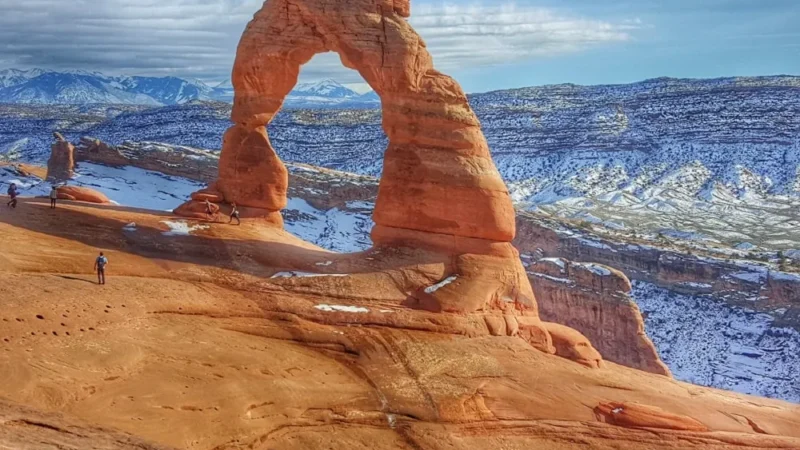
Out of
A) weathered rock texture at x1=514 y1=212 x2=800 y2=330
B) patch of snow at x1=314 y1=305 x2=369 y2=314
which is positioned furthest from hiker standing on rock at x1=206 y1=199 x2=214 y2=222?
weathered rock texture at x1=514 y1=212 x2=800 y2=330

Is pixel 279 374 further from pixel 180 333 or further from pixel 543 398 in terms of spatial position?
pixel 543 398

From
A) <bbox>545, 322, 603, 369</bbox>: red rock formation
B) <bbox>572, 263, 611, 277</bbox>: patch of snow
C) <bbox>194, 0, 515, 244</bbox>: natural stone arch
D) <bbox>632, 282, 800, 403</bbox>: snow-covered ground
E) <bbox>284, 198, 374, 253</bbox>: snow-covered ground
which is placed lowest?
<bbox>632, 282, 800, 403</bbox>: snow-covered ground

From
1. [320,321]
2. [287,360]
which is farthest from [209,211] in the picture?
[287,360]

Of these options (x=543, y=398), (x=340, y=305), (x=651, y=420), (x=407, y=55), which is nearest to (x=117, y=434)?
(x=340, y=305)

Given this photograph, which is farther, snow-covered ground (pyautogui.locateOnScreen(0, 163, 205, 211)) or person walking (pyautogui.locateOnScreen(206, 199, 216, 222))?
snow-covered ground (pyautogui.locateOnScreen(0, 163, 205, 211))

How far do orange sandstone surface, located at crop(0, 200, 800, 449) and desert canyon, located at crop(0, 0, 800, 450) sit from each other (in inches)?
2.0

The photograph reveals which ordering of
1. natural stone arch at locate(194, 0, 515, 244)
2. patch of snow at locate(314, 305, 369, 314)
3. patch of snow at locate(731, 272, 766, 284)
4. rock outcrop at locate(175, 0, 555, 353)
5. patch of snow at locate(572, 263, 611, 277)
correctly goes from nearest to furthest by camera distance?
patch of snow at locate(314, 305, 369, 314)
rock outcrop at locate(175, 0, 555, 353)
natural stone arch at locate(194, 0, 515, 244)
patch of snow at locate(572, 263, 611, 277)
patch of snow at locate(731, 272, 766, 284)

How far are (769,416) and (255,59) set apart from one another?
18.5 metres

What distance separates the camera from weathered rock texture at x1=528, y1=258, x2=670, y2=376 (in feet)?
128

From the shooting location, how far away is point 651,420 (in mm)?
18750

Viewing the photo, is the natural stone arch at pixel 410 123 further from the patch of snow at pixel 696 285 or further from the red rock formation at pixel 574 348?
the patch of snow at pixel 696 285

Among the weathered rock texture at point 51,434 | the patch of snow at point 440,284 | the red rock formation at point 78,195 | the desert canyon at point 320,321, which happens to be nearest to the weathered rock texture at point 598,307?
→ the desert canyon at point 320,321

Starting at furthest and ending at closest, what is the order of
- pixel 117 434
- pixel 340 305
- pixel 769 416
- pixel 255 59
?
1. pixel 255 59
2. pixel 769 416
3. pixel 340 305
4. pixel 117 434

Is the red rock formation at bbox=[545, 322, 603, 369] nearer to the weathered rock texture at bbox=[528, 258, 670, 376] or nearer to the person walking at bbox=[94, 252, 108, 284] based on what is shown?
the person walking at bbox=[94, 252, 108, 284]
